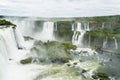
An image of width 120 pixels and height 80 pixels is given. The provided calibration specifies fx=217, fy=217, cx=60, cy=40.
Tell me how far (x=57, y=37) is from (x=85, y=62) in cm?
2076

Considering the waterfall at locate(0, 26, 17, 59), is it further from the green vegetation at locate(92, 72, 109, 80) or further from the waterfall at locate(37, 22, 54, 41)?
the waterfall at locate(37, 22, 54, 41)

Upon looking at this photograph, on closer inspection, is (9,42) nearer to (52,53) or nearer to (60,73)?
(52,53)

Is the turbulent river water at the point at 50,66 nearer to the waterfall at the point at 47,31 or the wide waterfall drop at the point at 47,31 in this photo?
the wide waterfall drop at the point at 47,31

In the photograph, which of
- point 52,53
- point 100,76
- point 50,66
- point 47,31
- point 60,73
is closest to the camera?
point 100,76

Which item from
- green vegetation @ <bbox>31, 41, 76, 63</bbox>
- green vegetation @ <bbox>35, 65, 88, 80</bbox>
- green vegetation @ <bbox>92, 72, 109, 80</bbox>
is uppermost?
green vegetation @ <bbox>31, 41, 76, 63</bbox>

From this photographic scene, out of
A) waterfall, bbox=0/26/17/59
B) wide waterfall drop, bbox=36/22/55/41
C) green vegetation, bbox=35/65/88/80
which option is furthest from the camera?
wide waterfall drop, bbox=36/22/55/41

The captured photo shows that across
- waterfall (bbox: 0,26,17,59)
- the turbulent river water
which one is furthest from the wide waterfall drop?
waterfall (bbox: 0,26,17,59)

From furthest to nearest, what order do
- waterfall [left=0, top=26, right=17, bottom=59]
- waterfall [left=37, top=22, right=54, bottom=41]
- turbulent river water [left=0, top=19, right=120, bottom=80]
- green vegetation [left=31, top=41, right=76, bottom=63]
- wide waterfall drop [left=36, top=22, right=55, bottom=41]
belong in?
1. waterfall [left=37, top=22, right=54, bottom=41]
2. wide waterfall drop [left=36, top=22, right=55, bottom=41]
3. waterfall [left=0, top=26, right=17, bottom=59]
4. green vegetation [left=31, top=41, right=76, bottom=63]
5. turbulent river water [left=0, top=19, right=120, bottom=80]

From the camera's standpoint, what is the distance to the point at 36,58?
→ 27.5 meters

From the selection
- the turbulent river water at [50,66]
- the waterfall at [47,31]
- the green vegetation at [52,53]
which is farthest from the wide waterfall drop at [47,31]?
the green vegetation at [52,53]

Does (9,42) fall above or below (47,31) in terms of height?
below

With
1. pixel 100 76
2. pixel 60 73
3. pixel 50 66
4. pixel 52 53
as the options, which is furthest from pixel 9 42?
pixel 100 76

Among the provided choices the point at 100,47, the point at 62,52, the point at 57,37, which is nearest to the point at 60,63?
the point at 62,52

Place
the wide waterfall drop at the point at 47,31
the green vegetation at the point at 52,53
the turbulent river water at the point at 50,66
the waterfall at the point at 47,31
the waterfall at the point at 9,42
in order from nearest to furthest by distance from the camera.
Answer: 1. the turbulent river water at the point at 50,66
2. the green vegetation at the point at 52,53
3. the waterfall at the point at 9,42
4. the wide waterfall drop at the point at 47,31
5. the waterfall at the point at 47,31
